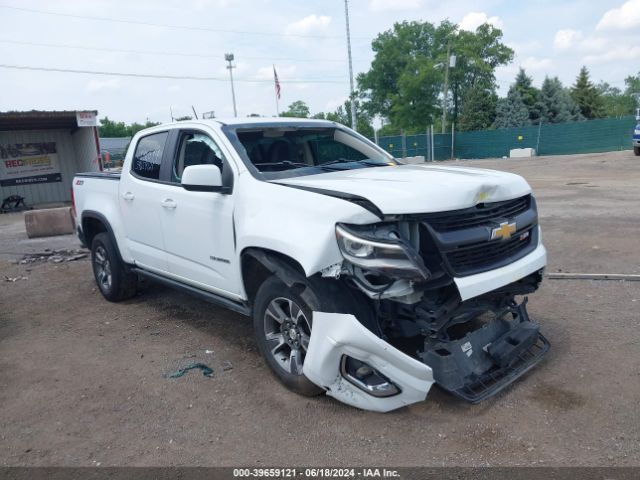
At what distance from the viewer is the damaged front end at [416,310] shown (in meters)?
3.00

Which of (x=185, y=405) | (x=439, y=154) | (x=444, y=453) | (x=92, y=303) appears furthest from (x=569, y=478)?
(x=439, y=154)

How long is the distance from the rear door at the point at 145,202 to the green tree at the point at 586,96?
51990 millimetres

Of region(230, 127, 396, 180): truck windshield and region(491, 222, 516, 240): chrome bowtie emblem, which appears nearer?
region(491, 222, 516, 240): chrome bowtie emblem

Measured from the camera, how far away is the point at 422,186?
10.7 ft

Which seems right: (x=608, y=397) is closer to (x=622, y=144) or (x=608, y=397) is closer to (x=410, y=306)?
(x=410, y=306)

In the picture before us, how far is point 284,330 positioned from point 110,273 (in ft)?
10.2

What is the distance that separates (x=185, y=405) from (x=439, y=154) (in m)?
34.5

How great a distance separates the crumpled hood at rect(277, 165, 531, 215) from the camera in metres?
3.08

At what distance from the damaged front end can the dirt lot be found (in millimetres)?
226

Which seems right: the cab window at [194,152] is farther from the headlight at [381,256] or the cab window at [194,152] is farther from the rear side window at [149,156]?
the headlight at [381,256]

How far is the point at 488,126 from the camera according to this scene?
152ft

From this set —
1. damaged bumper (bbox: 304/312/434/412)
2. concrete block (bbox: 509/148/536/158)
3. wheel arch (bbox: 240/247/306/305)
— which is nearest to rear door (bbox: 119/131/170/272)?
wheel arch (bbox: 240/247/306/305)

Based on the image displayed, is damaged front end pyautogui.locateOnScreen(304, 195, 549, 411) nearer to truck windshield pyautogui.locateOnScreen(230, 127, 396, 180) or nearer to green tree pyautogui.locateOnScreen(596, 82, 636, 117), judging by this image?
truck windshield pyautogui.locateOnScreen(230, 127, 396, 180)

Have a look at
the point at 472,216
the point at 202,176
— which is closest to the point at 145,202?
the point at 202,176
